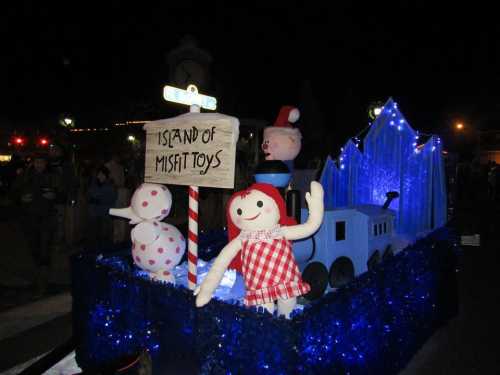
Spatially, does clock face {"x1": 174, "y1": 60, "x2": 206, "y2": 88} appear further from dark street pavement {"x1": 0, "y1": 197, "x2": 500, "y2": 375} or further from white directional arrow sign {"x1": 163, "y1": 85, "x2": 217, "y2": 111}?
white directional arrow sign {"x1": 163, "y1": 85, "x2": 217, "y2": 111}

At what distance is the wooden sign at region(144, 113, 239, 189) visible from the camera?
2.67m

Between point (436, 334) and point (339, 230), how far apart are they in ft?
4.69

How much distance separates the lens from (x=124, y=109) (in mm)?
15234

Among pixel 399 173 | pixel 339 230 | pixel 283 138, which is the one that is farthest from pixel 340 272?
pixel 399 173

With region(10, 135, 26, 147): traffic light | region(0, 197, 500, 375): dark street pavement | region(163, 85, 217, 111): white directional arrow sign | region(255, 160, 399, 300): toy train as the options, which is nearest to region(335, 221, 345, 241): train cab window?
region(255, 160, 399, 300): toy train

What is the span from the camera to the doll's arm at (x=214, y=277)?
2352 millimetres

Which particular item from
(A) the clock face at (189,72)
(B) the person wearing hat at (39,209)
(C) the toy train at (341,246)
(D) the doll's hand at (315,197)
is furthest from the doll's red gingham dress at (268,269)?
(A) the clock face at (189,72)

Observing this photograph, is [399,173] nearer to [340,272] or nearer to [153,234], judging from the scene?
[340,272]

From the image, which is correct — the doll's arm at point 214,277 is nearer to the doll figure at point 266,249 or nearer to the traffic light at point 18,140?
the doll figure at point 266,249

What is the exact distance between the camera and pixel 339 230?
4.30 m

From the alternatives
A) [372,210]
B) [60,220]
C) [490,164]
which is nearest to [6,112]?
[60,220]

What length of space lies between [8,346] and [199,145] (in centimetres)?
297

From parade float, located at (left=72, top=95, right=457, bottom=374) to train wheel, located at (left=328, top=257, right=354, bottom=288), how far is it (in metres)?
0.03

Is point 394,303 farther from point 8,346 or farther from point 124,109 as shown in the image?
point 124,109
